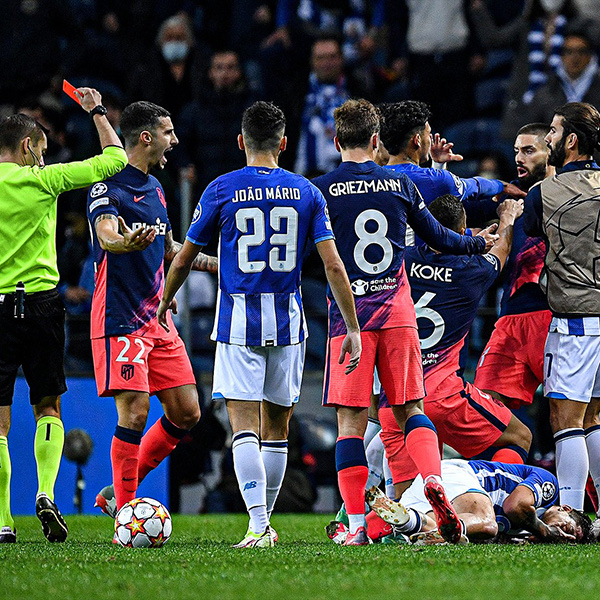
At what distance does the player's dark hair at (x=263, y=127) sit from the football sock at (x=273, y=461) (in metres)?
1.65

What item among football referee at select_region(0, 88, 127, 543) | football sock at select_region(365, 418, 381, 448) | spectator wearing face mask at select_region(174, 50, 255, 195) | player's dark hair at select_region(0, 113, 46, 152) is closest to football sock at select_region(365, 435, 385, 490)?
football sock at select_region(365, 418, 381, 448)

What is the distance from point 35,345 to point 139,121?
154cm

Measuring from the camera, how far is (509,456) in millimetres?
6492

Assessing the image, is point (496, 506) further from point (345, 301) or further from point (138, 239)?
point (138, 239)

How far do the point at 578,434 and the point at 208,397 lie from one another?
450 centimetres

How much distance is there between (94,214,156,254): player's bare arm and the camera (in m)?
5.82

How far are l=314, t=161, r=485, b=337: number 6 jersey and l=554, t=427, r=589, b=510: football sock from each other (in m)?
1.17

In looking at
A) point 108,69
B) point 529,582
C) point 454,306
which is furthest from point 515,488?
point 108,69

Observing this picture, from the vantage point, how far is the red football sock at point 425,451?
217 inches

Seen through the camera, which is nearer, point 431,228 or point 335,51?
point 431,228

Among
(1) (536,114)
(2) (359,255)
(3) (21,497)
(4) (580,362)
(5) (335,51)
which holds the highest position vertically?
(5) (335,51)

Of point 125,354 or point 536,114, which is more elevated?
point 536,114

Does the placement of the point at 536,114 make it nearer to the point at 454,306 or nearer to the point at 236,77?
the point at 236,77

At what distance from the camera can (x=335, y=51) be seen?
1277 centimetres
